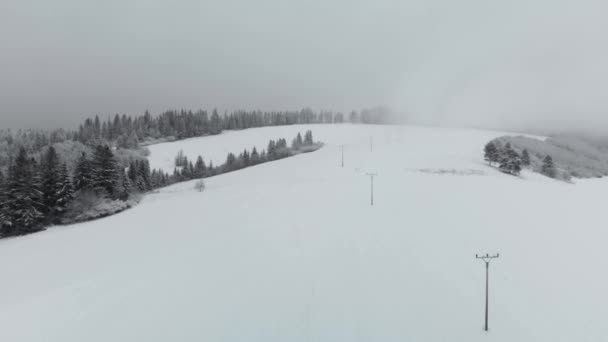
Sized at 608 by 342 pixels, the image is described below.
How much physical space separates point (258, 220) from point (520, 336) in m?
23.2

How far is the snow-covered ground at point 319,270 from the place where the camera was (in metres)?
16.5

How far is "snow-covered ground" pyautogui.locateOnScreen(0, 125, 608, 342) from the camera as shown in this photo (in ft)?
54.1

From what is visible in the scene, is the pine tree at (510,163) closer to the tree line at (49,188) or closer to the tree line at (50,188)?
the tree line at (50,188)

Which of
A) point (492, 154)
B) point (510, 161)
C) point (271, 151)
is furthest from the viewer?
point (271, 151)

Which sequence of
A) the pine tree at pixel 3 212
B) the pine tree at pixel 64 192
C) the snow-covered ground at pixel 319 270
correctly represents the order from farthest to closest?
the pine tree at pixel 64 192 → the pine tree at pixel 3 212 → the snow-covered ground at pixel 319 270

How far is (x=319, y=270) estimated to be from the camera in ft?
70.5

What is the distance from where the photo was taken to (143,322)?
54.4 ft

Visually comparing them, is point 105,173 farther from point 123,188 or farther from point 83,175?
point 123,188

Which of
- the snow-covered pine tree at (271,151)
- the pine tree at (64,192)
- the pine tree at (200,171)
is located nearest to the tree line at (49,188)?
the pine tree at (64,192)

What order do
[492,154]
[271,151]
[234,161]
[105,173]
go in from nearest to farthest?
[105,173] < [492,154] < [234,161] < [271,151]

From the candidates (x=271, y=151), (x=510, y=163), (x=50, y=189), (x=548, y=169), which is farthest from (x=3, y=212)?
(x=548, y=169)

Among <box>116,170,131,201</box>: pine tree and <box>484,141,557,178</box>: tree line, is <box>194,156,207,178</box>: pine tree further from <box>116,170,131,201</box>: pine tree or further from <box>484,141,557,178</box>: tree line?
<box>484,141,557,178</box>: tree line

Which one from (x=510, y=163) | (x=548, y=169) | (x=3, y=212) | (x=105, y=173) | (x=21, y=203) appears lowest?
(x=3, y=212)

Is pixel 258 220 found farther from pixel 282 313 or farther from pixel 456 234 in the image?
pixel 456 234
